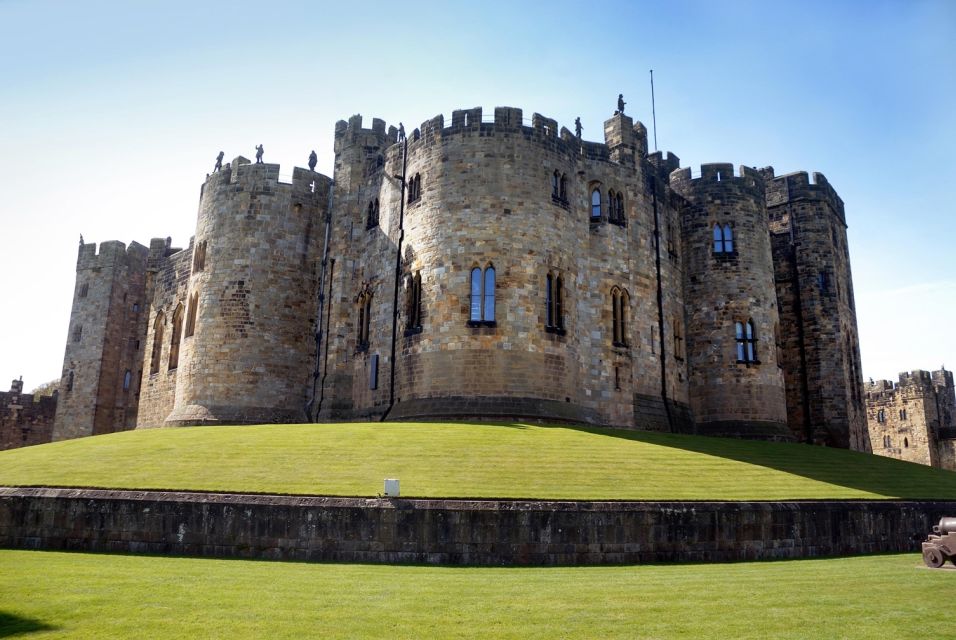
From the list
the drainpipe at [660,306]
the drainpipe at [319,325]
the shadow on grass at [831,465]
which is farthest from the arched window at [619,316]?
the drainpipe at [319,325]

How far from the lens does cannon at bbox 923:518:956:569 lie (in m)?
13.1

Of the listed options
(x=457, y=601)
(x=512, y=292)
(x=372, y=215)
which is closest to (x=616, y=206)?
(x=512, y=292)

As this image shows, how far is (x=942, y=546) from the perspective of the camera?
43.2ft

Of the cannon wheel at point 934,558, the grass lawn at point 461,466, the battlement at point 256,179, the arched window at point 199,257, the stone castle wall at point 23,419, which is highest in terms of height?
the battlement at point 256,179

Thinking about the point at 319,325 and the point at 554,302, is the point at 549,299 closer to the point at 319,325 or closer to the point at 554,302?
the point at 554,302

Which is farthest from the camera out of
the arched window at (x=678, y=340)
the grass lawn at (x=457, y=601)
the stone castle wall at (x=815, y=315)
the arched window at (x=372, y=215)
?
the stone castle wall at (x=815, y=315)

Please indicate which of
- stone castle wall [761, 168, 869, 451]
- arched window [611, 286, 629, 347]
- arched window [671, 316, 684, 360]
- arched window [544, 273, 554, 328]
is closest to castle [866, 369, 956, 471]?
stone castle wall [761, 168, 869, 451]

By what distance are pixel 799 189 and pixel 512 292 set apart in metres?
20.8

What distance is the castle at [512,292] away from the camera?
1061 inches

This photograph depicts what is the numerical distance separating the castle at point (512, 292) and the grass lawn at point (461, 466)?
431 centimetres

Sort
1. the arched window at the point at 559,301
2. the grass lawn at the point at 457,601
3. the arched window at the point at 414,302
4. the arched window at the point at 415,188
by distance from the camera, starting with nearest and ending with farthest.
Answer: the grass lawn at the point at 457,601, the arched window at the point at 559,301, the arched window at the point at 414,302, the arched window at the point at 415,188

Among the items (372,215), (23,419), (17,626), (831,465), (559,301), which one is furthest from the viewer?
(23,419)

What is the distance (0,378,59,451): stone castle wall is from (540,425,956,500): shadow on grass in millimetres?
37130

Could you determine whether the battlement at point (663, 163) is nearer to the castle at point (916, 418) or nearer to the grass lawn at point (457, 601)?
the grass lawn at point (457, 601)
